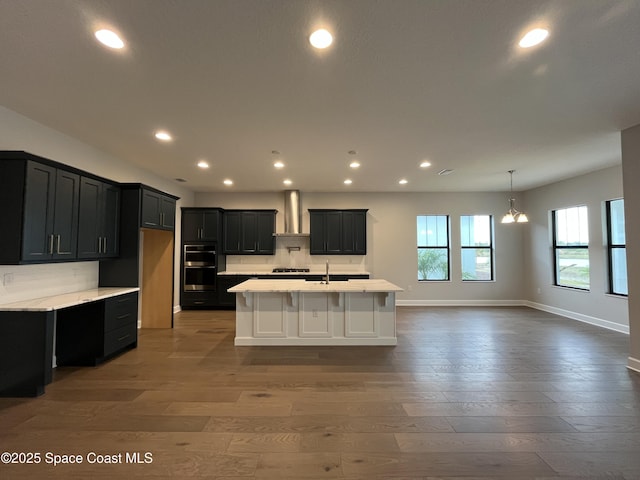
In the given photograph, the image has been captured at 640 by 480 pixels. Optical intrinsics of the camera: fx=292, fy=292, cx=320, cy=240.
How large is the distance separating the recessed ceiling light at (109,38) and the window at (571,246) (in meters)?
7.56

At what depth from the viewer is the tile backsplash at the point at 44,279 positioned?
116 inches

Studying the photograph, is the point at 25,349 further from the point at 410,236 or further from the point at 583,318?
the point at 583,318

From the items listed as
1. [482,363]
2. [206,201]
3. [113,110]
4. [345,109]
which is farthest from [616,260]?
[206,201]

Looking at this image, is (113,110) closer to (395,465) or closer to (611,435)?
(395,465)

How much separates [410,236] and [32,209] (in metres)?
6.81

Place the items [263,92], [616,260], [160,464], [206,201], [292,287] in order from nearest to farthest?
[160,464] → [263,92] → [292,287] → [616,260] → [206,201]

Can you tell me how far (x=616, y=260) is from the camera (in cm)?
520

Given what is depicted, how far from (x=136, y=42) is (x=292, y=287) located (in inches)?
123

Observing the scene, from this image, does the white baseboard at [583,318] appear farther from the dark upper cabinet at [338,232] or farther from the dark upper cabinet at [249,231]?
the dark upper cabinet at [249,231]

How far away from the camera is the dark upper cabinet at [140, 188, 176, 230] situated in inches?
172

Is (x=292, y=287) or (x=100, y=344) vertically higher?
(x=292, y=287)

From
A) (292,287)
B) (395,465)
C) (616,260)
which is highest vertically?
(616,260)

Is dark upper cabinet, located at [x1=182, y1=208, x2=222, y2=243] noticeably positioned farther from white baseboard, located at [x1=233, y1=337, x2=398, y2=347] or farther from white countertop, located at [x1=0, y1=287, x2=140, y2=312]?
white baseboard, located at [x1=233, y1=337, x2=398, y2=347]

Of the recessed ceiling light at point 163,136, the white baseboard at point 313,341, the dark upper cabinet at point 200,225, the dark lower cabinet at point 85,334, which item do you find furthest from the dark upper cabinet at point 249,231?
the dark lower cabinet at point 85,334
